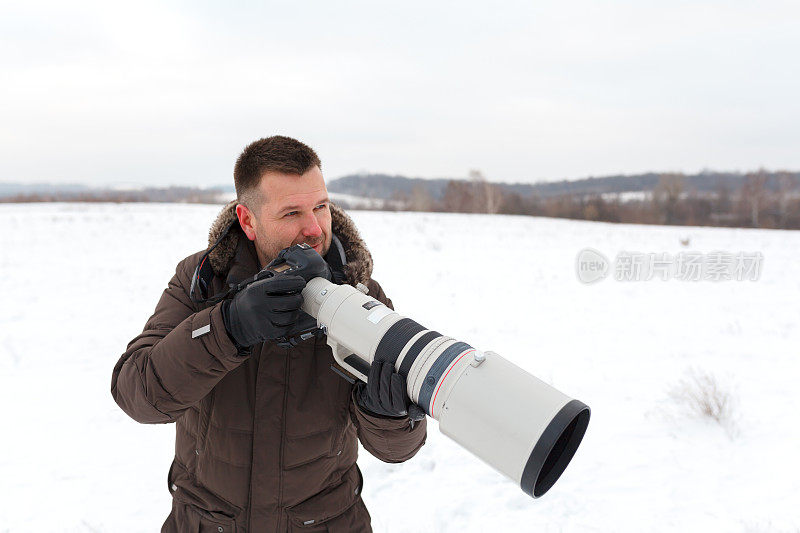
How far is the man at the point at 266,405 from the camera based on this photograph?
6.17 ft

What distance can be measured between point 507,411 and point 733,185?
76103mm

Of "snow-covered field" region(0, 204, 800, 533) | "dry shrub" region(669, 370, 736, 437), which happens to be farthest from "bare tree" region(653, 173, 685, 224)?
"dry shrub" region(669, 370, 736, 437)

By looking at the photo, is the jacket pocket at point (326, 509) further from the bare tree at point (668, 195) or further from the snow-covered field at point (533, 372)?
the bare tree at point (668, 195)

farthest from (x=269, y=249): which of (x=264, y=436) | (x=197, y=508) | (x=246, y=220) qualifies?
(x=197, y=508)

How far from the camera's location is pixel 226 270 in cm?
214

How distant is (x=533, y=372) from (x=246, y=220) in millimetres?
4474

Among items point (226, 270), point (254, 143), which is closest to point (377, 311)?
point (226, 270)

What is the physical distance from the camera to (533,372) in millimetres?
5770

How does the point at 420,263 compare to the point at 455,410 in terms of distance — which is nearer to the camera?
the point at 455,410

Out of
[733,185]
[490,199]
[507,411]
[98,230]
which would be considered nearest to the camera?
[507,411]

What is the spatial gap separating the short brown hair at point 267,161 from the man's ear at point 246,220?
3 cm

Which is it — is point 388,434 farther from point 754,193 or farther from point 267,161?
point 754,193

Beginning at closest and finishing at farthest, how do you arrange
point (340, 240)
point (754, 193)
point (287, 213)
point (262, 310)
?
point (262, 310) < point (287, 213) < point (340, 240) < point (754, 193)

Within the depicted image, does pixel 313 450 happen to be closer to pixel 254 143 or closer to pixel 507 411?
pixel 507 411
